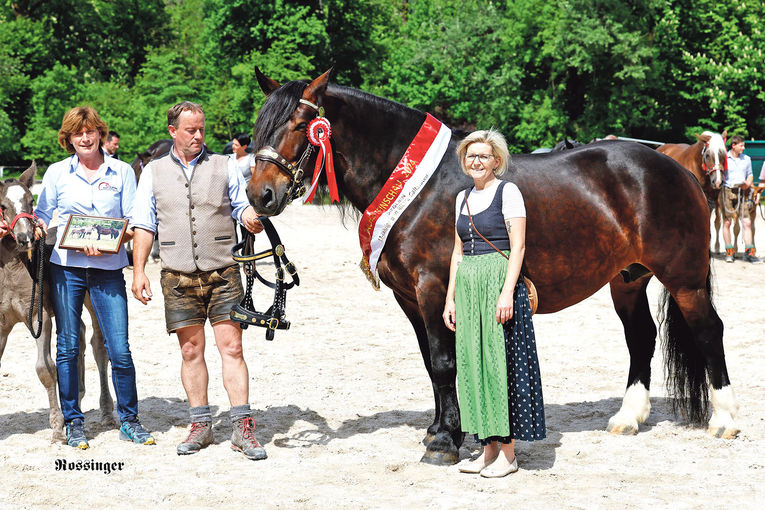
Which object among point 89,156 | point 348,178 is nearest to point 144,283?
point 89,156

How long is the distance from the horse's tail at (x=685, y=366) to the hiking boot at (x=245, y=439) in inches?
113

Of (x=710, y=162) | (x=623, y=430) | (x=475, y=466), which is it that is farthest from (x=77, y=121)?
(x=710, y=162)

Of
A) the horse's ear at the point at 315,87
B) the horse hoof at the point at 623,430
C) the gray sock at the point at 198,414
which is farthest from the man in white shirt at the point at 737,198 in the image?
the gray sock at the point at 198,414

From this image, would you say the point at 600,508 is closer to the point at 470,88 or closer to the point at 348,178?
the point at 348,178

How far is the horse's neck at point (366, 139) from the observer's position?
479 cm

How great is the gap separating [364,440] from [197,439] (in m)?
1.10

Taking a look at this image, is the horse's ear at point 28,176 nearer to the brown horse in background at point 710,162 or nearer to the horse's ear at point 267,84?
the horse's ear at point 267,84

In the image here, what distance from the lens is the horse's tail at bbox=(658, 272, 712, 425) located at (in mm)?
5340

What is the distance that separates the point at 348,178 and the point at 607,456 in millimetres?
2360

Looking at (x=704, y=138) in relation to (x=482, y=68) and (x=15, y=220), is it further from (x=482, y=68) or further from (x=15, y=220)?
(x=482, y=68)

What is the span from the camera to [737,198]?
1416cm

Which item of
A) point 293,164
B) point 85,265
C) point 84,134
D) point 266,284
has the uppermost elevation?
point 84,134

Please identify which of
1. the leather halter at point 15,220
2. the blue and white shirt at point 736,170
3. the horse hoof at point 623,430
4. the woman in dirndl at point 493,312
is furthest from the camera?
the blue and white shirt at point 736,170

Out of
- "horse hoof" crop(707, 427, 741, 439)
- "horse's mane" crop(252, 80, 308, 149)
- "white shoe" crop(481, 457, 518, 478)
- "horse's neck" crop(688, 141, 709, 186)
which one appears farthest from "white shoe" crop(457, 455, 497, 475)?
"horse's neck" crop(688, 141, 709, 186)
